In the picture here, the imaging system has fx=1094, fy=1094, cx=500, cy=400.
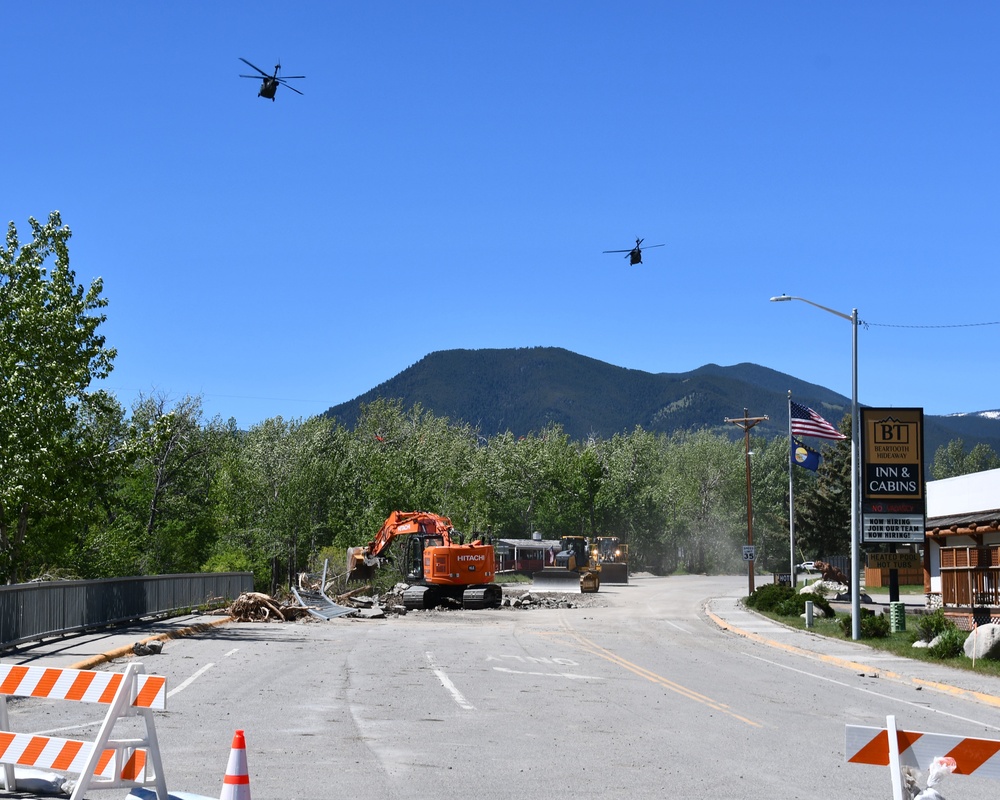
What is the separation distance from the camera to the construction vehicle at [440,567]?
138 ft

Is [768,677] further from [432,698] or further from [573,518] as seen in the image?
[573,518]

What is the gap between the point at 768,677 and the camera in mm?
20219

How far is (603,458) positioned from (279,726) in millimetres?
110080

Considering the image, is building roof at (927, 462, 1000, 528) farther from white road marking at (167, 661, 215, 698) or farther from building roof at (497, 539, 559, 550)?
building roof at (497, 539, 559, 550)

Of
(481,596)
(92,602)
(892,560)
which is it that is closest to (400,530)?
(481,596)

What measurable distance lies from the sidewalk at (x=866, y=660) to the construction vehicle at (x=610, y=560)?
121ft

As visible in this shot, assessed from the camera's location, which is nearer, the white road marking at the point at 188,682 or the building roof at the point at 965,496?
the white road marking at the point at 188,682

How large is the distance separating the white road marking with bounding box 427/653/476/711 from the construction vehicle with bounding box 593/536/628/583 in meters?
53.6

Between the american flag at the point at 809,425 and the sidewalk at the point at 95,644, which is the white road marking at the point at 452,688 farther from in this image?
the american flag at the point at 809,425

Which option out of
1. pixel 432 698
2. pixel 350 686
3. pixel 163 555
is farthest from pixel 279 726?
pixel 163 555

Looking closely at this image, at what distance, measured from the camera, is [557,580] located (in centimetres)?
6506

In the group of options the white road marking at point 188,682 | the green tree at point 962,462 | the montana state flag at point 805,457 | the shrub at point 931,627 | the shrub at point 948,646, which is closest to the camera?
the white road marking at point 188,682

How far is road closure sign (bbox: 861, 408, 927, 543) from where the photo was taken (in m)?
31.2

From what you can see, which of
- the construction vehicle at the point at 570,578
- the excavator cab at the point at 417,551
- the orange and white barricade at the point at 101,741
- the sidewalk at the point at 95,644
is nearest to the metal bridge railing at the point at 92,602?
the sidewalk at the point at 95,644
